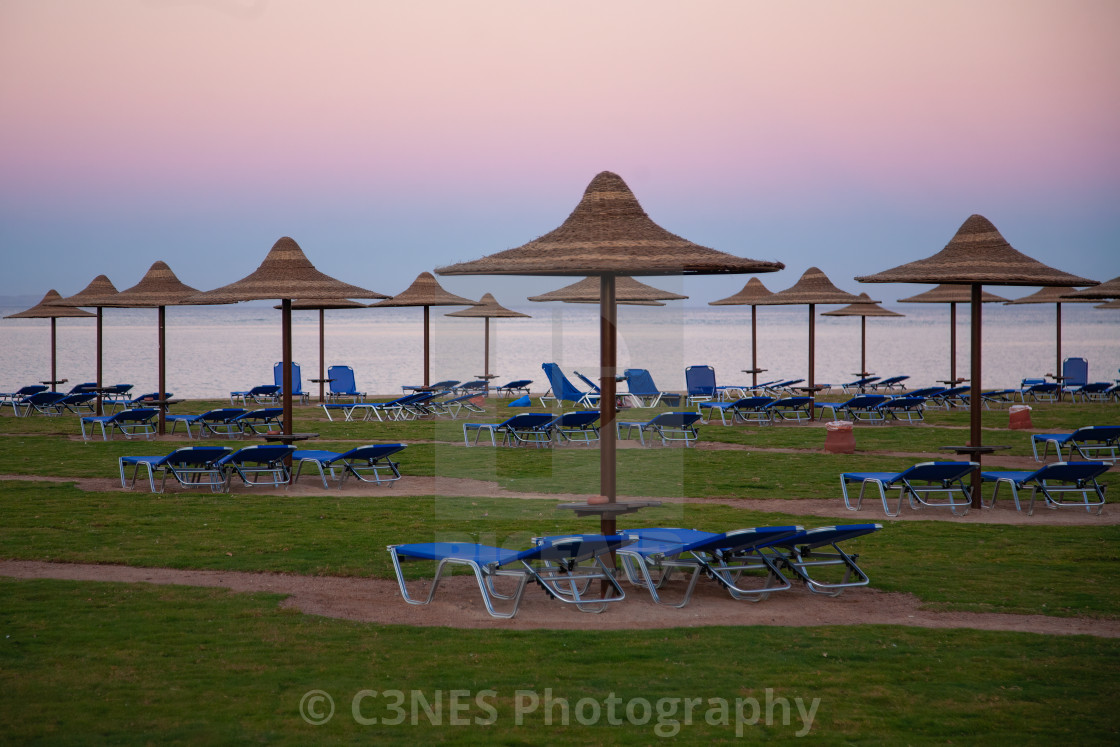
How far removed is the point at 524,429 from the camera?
14.5 m

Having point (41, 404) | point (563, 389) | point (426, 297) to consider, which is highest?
point (426, 297)

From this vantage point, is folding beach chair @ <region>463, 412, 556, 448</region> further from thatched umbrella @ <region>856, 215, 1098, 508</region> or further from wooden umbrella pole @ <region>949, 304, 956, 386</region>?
wooden umbrella pole @ <region>949, 304, 956, 386</region>

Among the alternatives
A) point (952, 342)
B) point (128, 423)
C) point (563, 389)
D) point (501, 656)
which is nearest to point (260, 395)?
point (128, 423)

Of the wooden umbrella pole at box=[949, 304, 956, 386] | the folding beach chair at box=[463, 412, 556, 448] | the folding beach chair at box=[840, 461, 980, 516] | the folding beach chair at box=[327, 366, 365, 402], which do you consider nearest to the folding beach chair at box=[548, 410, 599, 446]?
the folding beach chair at box=[463, 412, 556, 448]

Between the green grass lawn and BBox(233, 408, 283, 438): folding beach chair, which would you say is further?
BBox(233, 408, 283, 438): folding beach chair

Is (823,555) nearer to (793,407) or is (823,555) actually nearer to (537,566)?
(537,566)

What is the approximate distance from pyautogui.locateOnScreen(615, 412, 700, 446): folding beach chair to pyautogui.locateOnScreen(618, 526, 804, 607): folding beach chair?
6484 mm

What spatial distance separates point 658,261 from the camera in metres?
6.15

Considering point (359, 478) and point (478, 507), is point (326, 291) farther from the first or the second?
point (478, 507)

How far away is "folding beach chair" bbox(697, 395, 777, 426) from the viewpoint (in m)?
17.7

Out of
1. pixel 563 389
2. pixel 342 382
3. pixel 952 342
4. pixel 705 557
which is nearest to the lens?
pixel 705 557

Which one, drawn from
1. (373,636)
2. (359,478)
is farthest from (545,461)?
(373,636)

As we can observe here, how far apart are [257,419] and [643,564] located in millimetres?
11294

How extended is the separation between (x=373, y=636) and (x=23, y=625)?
1870 millimetres
